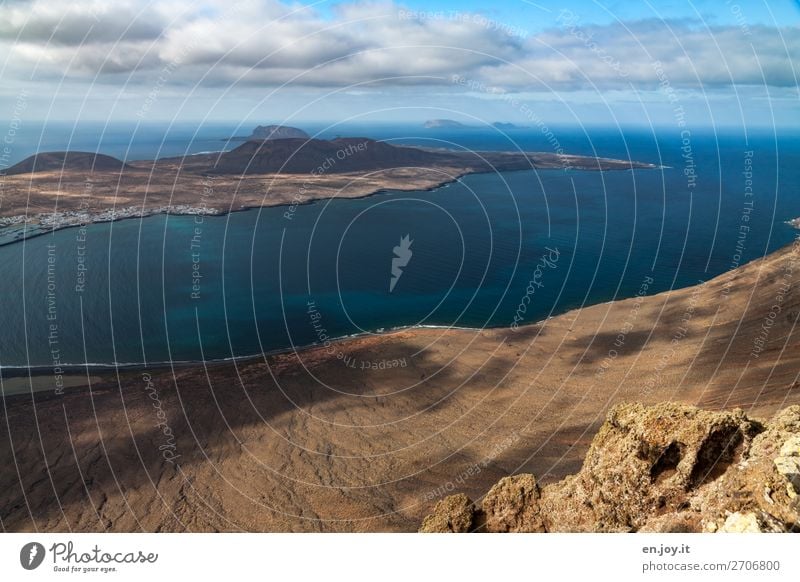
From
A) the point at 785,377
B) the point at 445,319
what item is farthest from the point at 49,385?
the point at 785,377

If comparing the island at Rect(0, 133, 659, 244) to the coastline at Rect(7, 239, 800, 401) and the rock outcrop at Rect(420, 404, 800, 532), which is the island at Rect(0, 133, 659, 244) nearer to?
the coastline at Rect(7, 239, 800, 401)

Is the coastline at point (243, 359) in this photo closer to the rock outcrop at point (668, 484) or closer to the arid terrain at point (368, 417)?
the arid terrain at point (368, 417)

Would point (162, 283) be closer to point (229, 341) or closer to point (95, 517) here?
point (229, 341)

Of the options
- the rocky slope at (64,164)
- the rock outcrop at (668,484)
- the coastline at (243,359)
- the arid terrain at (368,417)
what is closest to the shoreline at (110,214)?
the rocky slope at (64,164)

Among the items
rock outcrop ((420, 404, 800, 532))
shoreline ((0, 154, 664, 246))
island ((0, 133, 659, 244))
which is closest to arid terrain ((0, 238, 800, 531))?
rock outcrop ((420, 404, 800, 532))

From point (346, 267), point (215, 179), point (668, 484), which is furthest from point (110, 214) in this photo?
point (668, 484)

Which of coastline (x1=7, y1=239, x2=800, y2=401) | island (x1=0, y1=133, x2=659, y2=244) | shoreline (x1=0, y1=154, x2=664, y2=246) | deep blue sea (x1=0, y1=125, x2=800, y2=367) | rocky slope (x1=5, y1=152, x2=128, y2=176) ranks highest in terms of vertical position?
rocky slope (x1=5, y1=152, x2=128, y2=176)
